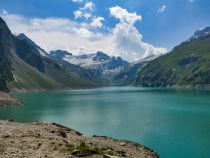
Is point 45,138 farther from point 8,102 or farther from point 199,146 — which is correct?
point 8,102

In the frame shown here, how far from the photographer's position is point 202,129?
103 m

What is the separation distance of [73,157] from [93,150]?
4.33 meters

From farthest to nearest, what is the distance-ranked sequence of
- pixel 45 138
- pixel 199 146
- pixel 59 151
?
pixel 199 146
pixel 45 138
pixel 59 151

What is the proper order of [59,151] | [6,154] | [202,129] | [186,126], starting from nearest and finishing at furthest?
[6,154]
[59,151]
[202,129]
[186,126]

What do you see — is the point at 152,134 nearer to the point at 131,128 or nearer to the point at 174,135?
the point at 174,135

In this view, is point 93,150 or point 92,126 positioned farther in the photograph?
point 92,126

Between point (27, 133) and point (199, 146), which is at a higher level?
point (27, 133)

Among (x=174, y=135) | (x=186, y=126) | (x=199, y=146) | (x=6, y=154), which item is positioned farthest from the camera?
(x=186, y=126)

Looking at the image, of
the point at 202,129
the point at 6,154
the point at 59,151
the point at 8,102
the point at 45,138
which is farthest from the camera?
the point at 8,102

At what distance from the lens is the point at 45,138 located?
53438 millimetres

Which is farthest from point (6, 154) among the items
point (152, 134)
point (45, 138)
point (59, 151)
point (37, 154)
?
point (152, 134)

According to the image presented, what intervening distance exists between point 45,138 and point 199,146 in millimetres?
38611

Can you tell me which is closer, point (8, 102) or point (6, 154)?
point (6, 154)

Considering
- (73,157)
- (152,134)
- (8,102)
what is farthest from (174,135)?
(8,102)
